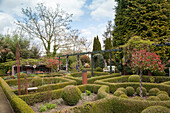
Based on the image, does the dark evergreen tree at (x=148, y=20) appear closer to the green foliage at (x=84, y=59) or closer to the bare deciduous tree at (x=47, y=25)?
the bare deciduous tree at (x=47, y=25)

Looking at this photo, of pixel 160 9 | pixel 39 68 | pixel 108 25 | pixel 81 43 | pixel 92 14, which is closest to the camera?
pixel 160 9

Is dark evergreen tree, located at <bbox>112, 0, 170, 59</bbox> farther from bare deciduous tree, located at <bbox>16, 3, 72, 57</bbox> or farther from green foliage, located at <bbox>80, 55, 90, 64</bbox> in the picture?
green foliage, located at <bbox>80, 55, 90, 64</bbox>

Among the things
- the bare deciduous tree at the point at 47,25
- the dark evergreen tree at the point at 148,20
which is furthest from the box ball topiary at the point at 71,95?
the bare deciduous tree at the point at 47,25

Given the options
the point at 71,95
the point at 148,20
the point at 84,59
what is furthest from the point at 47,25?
the point at 71,95

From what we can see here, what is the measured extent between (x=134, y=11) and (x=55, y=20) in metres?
11.9

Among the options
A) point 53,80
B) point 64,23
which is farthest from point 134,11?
point 64,23

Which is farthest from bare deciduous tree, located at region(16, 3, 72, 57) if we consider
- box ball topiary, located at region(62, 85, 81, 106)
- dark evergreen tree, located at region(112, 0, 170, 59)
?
box ball topiary, located at region(62, 85, 81, 106)

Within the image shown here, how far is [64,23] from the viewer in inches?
758

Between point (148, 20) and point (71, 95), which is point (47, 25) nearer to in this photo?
point (148, 20)

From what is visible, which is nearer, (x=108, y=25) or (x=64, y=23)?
(x=64, y=23)

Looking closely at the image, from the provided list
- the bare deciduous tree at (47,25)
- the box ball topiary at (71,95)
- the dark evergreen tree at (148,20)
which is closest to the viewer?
Answer: the box ball topiary at (71,95)

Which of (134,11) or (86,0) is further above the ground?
(134,11)

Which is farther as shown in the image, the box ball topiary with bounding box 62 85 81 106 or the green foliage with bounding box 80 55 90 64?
the green foliage with bounding box 80 55 90 64

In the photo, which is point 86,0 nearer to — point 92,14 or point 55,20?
point 92,14
